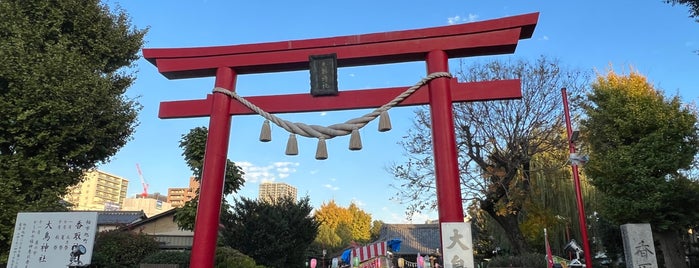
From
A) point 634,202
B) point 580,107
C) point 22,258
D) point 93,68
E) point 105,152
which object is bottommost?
point 22,258

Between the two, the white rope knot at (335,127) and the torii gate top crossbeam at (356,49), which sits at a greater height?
the torii gate top crossbeam at (356,49)

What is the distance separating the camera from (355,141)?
5.79m

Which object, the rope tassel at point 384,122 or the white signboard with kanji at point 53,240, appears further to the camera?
the white signboard with kanji at point 53,240

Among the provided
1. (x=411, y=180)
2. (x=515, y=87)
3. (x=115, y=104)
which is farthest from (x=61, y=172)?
(x=411, y=180)

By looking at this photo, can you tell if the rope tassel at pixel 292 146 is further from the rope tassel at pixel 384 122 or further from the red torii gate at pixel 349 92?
Answer: the rope tassel at pixel 384 122

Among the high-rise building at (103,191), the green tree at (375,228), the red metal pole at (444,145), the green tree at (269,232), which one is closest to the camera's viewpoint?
the red metal pole at (444,145)

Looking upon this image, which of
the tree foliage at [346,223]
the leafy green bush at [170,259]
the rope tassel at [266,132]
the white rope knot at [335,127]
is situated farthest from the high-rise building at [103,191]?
the white rope knot at [335,127]

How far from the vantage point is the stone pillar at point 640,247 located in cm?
825

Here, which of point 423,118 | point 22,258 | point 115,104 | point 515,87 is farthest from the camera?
point 423,118

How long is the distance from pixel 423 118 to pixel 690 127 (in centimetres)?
860

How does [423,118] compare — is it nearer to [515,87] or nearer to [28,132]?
[515,87]

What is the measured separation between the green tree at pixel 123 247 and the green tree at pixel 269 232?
494 centimetres

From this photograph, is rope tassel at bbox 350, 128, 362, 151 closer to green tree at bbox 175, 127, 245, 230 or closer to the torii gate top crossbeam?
the torii gate top crossbeam

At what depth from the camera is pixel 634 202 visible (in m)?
12.5
